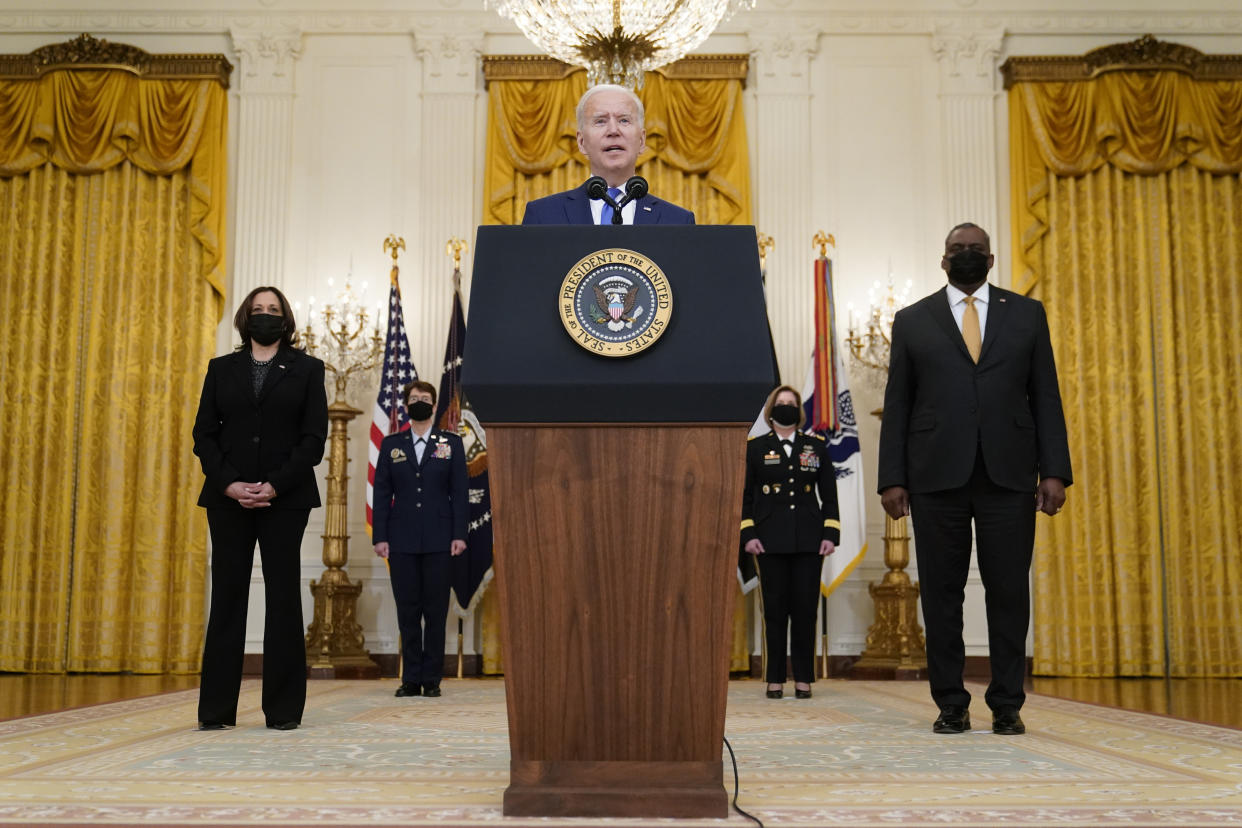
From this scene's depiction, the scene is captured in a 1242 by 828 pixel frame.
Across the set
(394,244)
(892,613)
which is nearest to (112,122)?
(394,244)

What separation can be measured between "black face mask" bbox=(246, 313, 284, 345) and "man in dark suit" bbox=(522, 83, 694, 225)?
5.42ft

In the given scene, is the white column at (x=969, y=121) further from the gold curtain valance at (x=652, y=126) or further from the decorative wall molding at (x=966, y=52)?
the gold curtain valance at (x=652, y=126)

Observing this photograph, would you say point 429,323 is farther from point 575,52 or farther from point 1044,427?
point 1044,427

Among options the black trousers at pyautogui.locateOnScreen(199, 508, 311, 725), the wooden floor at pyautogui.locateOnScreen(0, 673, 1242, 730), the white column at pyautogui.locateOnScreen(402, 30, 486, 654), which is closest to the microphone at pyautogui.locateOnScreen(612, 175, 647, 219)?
the black trousers at pyautogui.locateOnScreen(199, 508, 311, 725)

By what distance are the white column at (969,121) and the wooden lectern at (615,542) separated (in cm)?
654

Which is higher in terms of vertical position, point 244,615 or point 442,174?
point 442,174

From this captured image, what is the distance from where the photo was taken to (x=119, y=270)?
8.03 meters

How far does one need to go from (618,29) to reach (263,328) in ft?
9.17

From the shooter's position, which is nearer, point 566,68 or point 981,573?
point 981,573

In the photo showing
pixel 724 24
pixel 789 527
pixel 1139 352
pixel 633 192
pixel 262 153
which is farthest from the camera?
pixel 724 24

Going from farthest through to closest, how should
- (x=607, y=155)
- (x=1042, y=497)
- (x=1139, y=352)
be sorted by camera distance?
(x=1139, y=352), (x=1042, y=497), (x=607, y=155)

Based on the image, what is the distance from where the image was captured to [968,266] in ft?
12.8

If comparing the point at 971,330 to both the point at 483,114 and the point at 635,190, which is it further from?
the point at 483,114

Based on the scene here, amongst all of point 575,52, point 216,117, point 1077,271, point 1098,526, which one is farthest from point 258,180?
point 1098,526
